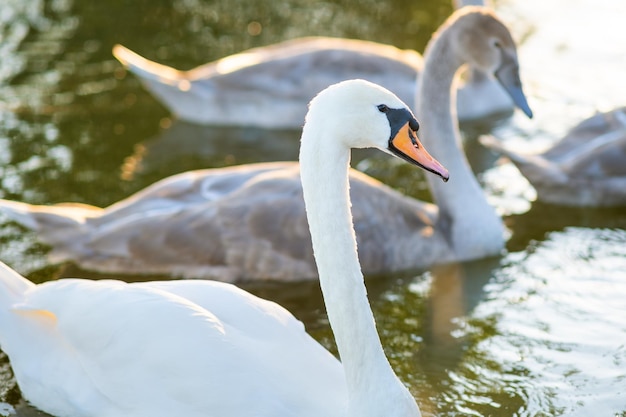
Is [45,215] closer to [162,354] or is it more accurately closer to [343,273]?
[162,354]

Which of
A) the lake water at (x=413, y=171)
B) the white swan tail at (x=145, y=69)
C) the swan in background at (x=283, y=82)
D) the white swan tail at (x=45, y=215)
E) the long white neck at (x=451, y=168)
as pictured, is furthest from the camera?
the swan in background at (x=283, y=82)

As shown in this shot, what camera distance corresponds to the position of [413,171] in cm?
893

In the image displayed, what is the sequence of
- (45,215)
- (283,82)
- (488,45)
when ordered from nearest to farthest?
1. (45,215)
2. (488,45)
3. (283,82)

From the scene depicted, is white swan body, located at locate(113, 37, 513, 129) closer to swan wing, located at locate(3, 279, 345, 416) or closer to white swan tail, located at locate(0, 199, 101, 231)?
white swan tail, located at locate(0, 199, 101, 231)

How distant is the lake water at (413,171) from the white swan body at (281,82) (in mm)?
186

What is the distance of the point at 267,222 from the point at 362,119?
2657mm

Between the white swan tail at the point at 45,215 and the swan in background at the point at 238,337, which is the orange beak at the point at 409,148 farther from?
the white swan tail at the point at 45,215

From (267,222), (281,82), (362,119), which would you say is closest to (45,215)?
(267,222)

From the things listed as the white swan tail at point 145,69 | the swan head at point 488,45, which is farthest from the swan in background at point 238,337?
the white swan tail at point 145,69

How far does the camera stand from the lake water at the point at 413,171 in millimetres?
5914

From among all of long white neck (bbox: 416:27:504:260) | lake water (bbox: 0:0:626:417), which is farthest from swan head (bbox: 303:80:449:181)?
long white neck (bbox: 416:27:504:260)

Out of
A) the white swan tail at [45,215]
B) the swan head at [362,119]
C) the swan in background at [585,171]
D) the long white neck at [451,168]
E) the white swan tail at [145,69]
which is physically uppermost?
the white swan tail at [145,69]

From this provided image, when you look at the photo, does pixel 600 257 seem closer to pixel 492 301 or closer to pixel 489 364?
pixel 492 301

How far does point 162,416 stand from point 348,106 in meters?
1.52
